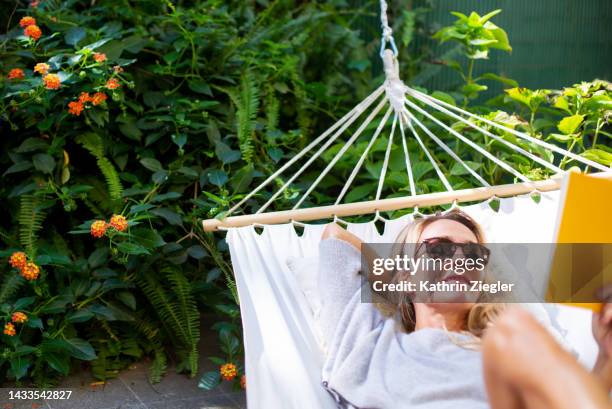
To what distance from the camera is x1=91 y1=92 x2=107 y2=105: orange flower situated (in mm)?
2641

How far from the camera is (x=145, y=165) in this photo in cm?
276

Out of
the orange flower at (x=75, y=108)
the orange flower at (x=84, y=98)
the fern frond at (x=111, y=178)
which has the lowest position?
the fern frond at (x=111, y=178)

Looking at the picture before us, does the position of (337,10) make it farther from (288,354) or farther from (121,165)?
(288,354)

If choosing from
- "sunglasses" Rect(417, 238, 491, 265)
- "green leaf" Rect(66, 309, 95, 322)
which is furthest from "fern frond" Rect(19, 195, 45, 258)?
"sunglasses" Rect(417, 238, 491, 265)

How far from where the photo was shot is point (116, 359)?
2.65 meters

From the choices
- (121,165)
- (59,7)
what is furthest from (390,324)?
(59,7)

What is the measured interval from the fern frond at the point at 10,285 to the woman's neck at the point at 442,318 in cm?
134

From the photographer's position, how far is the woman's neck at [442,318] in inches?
73.3

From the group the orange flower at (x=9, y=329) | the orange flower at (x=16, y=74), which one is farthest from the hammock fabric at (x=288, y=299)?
the orange flower at (x=16, y=74)

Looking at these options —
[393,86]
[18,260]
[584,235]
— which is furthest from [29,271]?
[584,235]

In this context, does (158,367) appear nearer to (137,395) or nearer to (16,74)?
(137,395)

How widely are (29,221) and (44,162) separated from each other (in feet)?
0.70

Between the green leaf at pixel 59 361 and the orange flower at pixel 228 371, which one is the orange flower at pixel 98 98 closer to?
the green leaf at pixel 59 361

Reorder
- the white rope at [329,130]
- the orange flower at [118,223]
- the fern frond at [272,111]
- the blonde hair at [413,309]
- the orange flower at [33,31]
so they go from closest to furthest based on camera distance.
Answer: the blonde hair at [413,309], the white rope at [329,130], the orange flower at [118,223], the orange flower at [33,31], the fern frond at [272,111]
